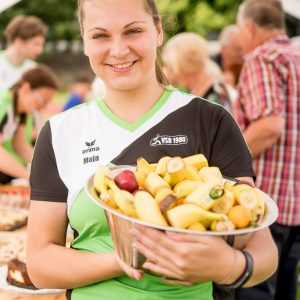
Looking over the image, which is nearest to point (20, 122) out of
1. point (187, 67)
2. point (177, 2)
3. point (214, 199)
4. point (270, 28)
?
point (187, 67)

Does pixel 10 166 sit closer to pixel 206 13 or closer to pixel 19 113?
pixel 19 113

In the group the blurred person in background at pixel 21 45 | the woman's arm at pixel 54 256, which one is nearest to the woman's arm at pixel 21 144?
the blurred person in background at pixel 21 45

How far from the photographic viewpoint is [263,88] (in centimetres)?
281

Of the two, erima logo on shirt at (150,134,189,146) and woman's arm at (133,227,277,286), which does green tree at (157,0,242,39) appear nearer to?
erima logo on shirt at (150,134,189,146)

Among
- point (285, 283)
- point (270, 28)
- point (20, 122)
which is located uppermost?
point (270, 28)

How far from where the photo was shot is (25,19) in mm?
5223

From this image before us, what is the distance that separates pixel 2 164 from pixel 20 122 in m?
0.48

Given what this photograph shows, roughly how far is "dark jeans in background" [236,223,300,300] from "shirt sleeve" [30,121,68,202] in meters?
1.72

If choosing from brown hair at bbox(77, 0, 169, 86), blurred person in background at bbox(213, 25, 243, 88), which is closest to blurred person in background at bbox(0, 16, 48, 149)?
blurred person in background at bbox(213, 25, 243, 88)

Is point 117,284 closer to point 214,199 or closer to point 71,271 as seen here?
point 71,271

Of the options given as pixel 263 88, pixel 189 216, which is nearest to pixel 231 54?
pixel 263 88

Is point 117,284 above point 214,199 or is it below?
below

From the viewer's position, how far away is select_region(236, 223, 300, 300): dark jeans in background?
290cm

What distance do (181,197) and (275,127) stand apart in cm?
182
